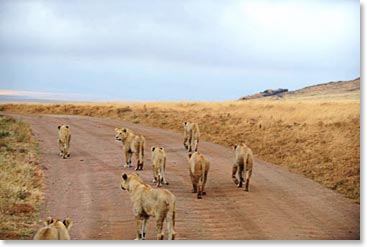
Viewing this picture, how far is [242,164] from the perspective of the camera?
30.7 feet

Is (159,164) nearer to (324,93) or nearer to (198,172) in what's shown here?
(198,172)

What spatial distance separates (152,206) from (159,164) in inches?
87.3

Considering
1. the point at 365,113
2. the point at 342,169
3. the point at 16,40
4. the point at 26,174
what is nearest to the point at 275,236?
the point at 342,169

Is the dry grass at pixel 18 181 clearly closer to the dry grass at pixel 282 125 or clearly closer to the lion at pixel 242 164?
the dry grass at pixel 282 125

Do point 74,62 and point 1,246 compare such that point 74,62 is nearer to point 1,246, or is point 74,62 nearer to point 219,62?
point 219,62

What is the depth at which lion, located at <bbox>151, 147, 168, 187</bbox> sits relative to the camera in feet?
30.7

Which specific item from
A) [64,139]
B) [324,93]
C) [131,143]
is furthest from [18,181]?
[324,93]

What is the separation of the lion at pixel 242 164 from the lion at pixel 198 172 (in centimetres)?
60

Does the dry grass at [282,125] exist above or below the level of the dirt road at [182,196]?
above

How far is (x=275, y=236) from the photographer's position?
25.5 feet

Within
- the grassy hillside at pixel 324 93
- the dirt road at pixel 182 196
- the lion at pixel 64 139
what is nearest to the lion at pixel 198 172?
the dirt road at pixel 182 196

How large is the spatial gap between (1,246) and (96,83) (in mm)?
2631

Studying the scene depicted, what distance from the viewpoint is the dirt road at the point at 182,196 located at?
7824mm

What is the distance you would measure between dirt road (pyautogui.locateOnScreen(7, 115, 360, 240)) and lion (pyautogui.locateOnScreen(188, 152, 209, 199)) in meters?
0.14
